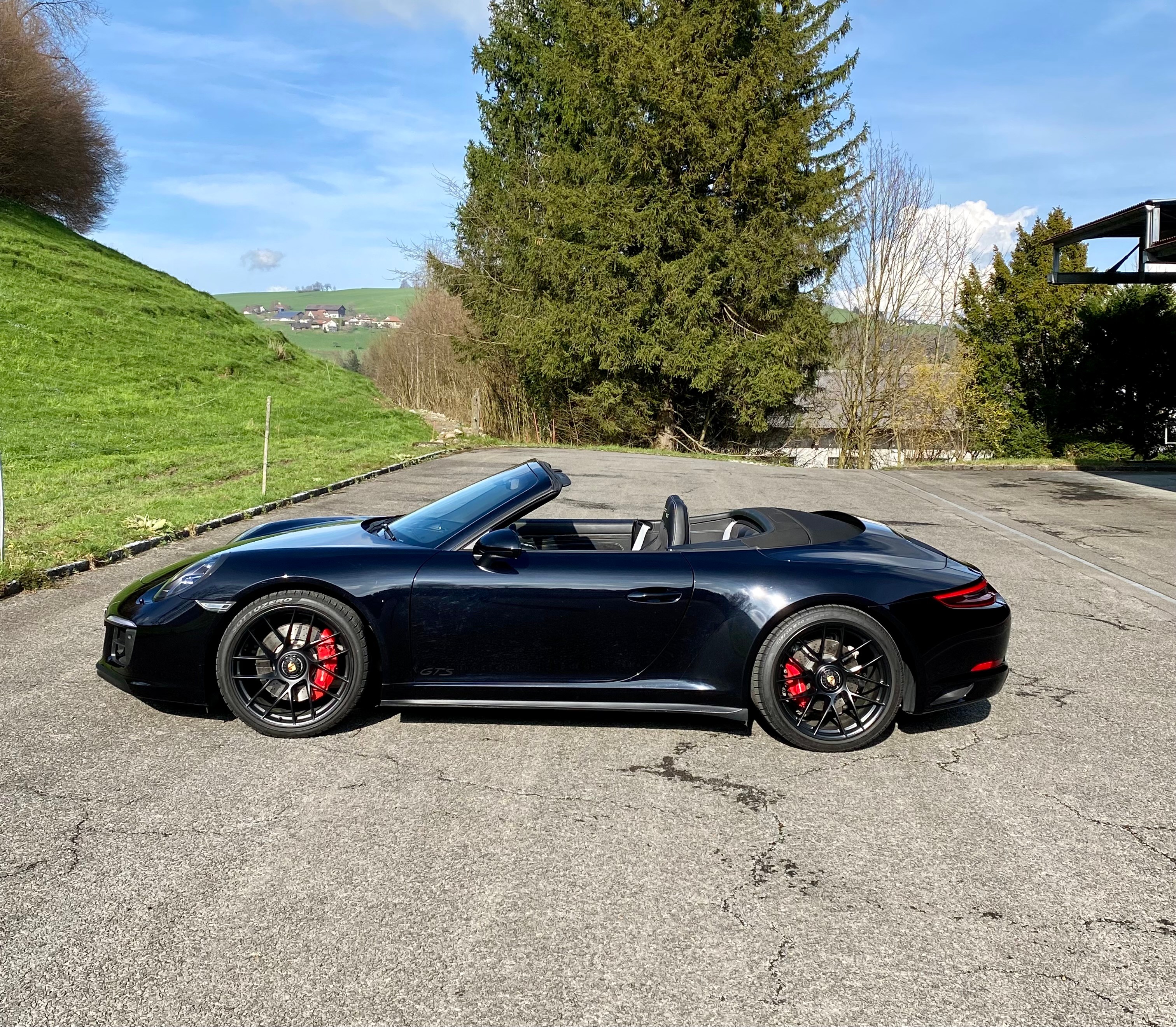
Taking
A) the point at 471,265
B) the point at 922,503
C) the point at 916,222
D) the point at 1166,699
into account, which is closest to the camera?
the point at 1166,699

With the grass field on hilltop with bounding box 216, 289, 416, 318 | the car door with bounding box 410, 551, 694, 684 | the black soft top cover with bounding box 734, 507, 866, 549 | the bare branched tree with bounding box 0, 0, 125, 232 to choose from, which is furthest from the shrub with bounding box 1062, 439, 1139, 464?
the grass field on hilltop with bounding box 216, 289, 416, 318

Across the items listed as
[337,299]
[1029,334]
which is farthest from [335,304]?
[1029,334]

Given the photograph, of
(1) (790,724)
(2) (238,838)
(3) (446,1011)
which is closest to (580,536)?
(1) (790,724)

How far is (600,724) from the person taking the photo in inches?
178

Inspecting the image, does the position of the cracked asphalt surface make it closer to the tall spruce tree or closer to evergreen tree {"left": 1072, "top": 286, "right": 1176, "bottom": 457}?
evergreen tree {"left": 1072, "top": 286, "right": 1176, "bottom": 457}

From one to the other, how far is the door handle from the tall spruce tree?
71.2ft

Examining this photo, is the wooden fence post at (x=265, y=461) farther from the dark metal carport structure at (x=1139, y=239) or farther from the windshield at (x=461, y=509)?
the dark metal carport structure at (x=1139, y=239)

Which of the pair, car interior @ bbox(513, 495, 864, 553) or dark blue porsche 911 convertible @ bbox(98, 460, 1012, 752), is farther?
car interior @ bbox(513, 495, 864, 553)

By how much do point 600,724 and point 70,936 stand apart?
2445mm

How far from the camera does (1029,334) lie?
77.8 ft

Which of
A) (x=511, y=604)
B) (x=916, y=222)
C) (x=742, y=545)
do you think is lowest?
(x=511, y=604)

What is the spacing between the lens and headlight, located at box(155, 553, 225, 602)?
4.35m

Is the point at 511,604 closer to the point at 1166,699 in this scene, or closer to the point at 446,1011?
the point at 446,1011

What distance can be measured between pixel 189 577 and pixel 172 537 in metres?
5.35
